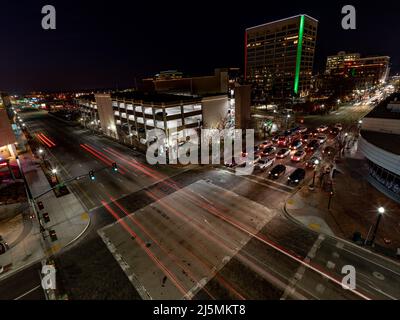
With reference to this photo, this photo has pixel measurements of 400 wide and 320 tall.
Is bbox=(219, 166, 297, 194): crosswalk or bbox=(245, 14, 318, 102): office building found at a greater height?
bbox=(245, 14, 318, 102): office building

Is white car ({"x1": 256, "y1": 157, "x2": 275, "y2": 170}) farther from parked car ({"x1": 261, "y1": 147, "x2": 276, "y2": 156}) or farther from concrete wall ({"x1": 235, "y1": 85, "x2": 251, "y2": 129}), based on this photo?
concrete wall ({"x1": 235, "y1": 85, "x2": 251, "y2": 129})

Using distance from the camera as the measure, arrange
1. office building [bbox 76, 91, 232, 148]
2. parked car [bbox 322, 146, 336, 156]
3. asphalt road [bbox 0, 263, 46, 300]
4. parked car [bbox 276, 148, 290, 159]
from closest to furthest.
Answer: asphalt road [bbox 0, 263, 46, 300] → parked car [bbox 276, 148, 290, 159] → parked car [bbox 322, 146, 336, 156] → office building [bbox 76, 91, 232, 148]

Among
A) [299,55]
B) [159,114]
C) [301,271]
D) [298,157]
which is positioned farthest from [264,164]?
[299,55]

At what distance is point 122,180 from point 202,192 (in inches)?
508

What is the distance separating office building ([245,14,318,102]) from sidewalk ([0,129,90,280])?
103152mm

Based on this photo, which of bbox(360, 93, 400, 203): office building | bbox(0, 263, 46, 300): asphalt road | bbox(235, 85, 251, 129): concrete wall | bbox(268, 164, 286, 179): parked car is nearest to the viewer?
bbox(0, 263, 46, 300): asphalt road

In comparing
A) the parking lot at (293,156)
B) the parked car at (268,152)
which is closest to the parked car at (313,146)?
the parking lot at (293,156)

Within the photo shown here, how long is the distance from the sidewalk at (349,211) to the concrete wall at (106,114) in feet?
170

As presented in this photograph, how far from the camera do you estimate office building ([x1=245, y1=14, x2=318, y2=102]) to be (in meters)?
113

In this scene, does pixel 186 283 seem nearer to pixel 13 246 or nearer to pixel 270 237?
A: pixel 270 237

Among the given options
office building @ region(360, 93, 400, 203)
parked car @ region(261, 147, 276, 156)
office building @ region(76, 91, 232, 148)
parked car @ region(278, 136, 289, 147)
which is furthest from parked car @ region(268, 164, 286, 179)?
office building @ region(76, 91, 232, 148)
